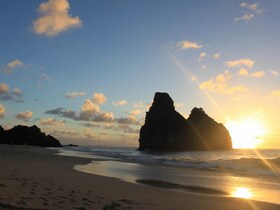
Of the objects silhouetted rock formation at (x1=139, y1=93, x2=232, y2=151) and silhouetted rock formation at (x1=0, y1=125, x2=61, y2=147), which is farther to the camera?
silhouetted rock formation at (x1=139, y1=93, x2=232, y2=151)

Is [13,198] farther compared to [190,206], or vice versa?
[190,206]

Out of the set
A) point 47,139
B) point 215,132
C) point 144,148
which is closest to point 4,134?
point 47,139

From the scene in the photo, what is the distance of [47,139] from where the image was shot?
15112 centimetres

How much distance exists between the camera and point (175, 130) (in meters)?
160

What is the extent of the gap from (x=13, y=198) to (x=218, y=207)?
771 centimetres

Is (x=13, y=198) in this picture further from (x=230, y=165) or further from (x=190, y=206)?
(x=230, y=165)

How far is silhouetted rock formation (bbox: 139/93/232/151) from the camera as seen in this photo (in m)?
158

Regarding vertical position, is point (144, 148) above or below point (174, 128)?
below

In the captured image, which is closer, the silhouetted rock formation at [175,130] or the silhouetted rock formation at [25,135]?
the silhouetted rock formation at [25,135]

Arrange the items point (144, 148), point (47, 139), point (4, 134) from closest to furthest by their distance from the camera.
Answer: point (4, 134) → point (47, 139) → point (144, 148)

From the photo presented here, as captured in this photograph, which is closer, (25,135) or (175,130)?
(25,135)

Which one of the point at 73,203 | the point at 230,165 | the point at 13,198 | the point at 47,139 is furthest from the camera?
the point at 47,139

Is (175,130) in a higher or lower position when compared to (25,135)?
higher

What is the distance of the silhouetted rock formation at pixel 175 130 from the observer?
157500 mm
